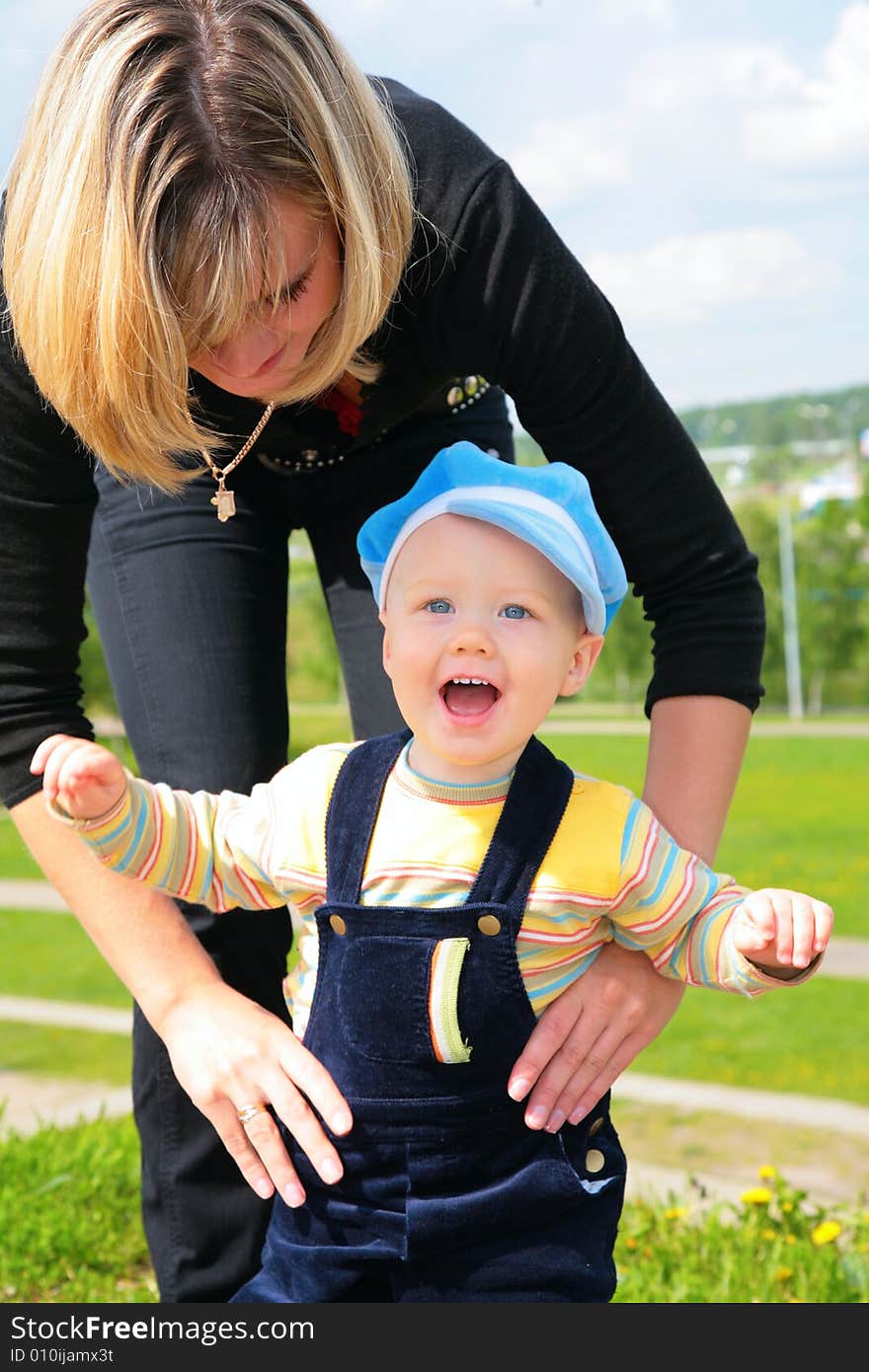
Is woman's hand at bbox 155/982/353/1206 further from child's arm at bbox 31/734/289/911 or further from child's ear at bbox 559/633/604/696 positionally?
child's ear at bbox 559/633/604/696

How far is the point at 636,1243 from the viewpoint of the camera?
302 centimetres

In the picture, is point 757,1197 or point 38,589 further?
point 757,1197

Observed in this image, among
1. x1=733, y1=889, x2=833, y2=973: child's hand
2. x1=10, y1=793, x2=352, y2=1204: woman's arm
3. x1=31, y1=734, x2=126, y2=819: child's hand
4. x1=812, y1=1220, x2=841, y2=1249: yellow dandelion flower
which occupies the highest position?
x1=31, y1=734, x2=126, y2=819: child's hand

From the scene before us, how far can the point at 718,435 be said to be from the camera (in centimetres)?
6384

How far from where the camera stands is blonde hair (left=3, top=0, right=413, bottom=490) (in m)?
1.58

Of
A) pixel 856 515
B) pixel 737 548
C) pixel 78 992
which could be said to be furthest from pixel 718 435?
pixel 737 548

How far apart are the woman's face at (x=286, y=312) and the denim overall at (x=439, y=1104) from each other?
1.65ft

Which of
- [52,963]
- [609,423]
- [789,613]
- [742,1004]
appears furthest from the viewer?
[789,613]

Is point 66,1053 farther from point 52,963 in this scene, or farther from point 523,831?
point 523,831

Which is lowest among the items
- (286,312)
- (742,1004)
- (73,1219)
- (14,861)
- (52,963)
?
(14,861)

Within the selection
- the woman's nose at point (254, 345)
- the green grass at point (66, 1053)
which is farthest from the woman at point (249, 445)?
the green grass at point (66, 1053)

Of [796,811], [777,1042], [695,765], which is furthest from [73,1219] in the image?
[796,811]

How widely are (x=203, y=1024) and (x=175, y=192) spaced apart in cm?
98

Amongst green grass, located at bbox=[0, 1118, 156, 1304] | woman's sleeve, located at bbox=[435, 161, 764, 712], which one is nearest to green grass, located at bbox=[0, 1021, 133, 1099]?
green grass, located at bbox=[0, 1118, 156, 1304]
